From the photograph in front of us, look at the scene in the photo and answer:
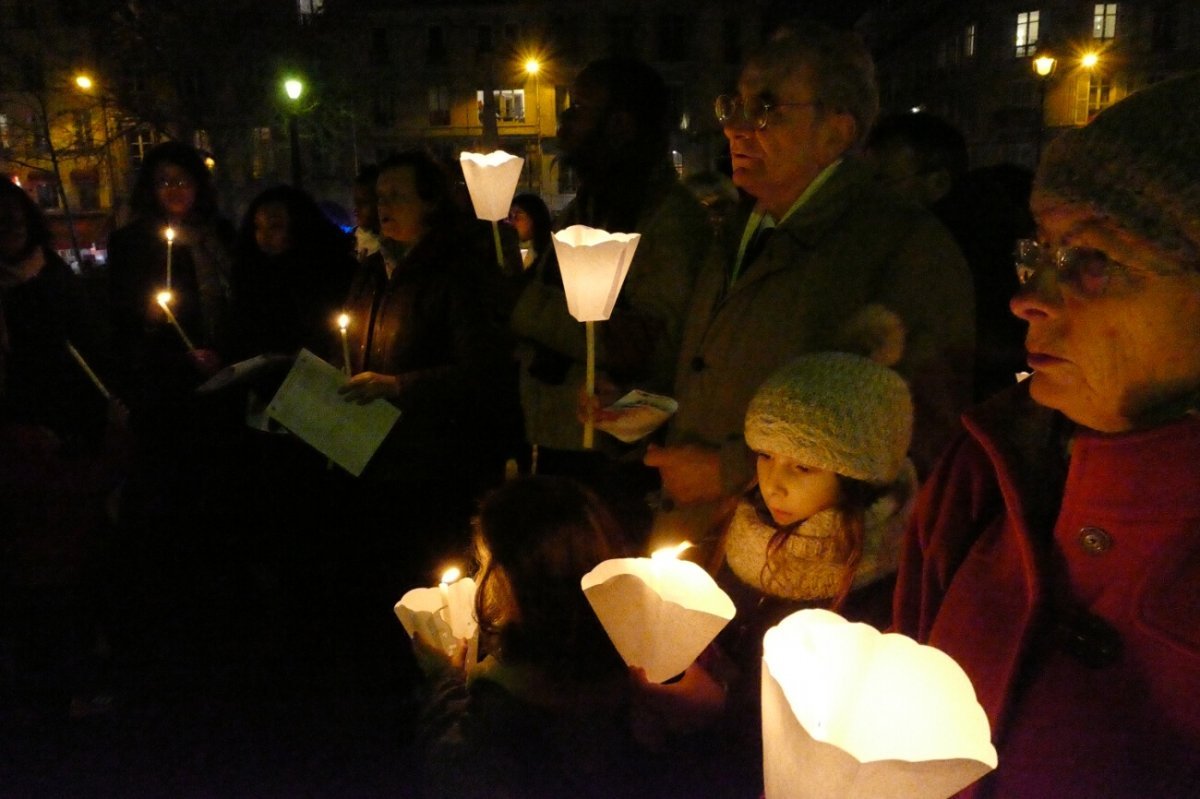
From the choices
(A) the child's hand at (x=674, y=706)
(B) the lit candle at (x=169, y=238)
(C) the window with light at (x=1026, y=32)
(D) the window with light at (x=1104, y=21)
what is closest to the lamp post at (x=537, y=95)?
(C) the window with light at (x=1026, y=32)

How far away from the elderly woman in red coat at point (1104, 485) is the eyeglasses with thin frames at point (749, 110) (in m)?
1.18

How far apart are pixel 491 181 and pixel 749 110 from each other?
1840 mm

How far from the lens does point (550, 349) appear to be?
302 centimetres

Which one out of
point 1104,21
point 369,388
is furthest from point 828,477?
point 1104,21

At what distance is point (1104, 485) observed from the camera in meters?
1.01

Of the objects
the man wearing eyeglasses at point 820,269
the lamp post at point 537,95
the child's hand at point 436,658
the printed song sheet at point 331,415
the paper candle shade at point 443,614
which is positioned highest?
the lamp post at point 537,95

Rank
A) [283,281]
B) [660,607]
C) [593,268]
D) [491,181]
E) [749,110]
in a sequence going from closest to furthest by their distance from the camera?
[660,607]
[749,110]
[593,268]
[491,181]
[283,281]

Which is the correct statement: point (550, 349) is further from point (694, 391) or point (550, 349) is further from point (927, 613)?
point (927, 613)

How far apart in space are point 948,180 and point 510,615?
8.39 ft

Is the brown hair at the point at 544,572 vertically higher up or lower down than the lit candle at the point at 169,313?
lower down

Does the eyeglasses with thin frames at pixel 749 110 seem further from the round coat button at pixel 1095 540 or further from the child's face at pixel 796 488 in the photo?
the round coat button at pixel 1095 540

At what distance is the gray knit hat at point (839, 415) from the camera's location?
1.87m

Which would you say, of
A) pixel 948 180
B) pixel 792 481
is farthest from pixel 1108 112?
pixel 948 180

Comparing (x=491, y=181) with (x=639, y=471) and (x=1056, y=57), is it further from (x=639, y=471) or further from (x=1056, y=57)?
(x=1056, y=57)
